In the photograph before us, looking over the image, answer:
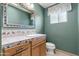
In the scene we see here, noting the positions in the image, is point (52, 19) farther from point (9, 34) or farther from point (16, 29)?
point (9, 34)

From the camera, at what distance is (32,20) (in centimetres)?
171

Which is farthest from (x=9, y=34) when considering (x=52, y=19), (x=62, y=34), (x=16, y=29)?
(x=62, y=34)

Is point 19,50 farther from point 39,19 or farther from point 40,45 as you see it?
point 39,19

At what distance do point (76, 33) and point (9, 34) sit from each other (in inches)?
46.8

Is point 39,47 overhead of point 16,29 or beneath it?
beneath

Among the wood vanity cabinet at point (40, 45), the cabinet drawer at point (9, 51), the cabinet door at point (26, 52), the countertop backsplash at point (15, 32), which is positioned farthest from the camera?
the wood vanity cabinet at point (40, 45)

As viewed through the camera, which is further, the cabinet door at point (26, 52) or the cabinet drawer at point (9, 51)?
the cabinet door at point (26, 52)

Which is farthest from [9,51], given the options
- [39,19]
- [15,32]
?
[39,19]

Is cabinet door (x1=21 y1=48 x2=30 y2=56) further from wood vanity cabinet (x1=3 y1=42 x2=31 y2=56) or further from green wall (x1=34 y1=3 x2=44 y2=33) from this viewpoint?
green wall (x1=34 y1=3 x2=44 y2=33)

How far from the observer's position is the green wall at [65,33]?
1.62m

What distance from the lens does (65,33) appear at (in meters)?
1.65

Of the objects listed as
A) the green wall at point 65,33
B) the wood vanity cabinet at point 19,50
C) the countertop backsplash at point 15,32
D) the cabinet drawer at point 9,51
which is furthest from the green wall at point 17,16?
the cabinet drawer at point 9,51

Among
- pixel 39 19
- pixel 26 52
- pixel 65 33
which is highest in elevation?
pixel 39 19

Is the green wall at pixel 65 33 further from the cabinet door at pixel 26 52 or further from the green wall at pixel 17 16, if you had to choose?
Answer: the cabinet door at pixel 26 52
